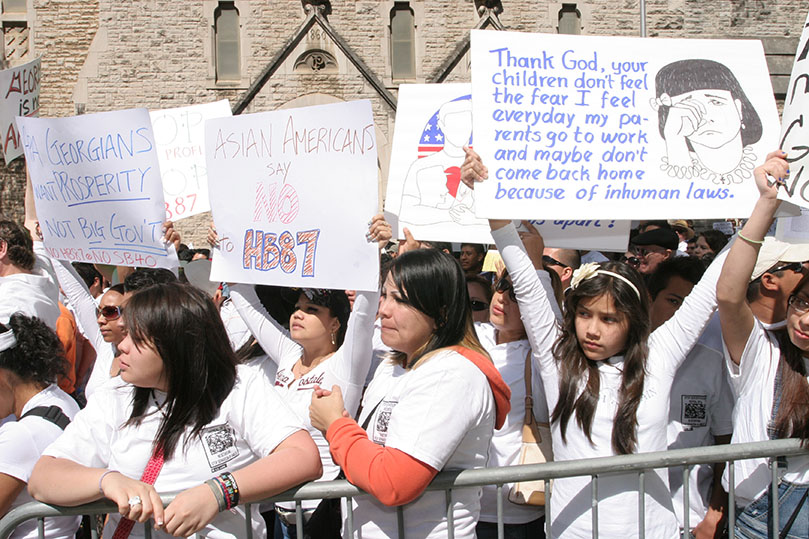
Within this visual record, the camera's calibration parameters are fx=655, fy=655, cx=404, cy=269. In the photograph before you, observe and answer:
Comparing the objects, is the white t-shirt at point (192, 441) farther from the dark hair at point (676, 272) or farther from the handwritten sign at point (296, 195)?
the dark hair at point (676, 272)

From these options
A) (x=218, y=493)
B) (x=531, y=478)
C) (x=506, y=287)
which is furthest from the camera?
(x=506, y=287)

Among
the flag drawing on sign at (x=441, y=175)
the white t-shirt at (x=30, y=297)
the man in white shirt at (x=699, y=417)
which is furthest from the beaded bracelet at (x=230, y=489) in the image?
the flag drawing on sign at (x=441, y=175)

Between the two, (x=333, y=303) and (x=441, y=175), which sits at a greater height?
(x=441, y=175)

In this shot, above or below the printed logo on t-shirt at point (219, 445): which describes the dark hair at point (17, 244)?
above

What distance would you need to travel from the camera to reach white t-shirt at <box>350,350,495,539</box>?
1981 mm

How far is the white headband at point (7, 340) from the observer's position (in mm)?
2654

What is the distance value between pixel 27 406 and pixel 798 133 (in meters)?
3.25

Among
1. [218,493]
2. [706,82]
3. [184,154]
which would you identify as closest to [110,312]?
[184,154]

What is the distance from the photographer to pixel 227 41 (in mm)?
18672

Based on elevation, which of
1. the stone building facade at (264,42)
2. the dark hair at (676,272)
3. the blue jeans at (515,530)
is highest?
the stone building facade at (264,42)

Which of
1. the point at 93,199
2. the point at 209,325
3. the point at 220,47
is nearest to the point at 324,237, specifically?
the point at 209,325

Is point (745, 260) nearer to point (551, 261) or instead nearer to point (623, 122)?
point (623, 122)

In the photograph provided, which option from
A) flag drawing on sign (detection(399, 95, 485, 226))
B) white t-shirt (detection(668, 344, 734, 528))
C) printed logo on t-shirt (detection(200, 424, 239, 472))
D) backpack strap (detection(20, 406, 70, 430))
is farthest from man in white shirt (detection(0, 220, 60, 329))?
white t-shirt (detection(668, 344, 734, 528))

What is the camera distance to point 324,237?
3.25m
